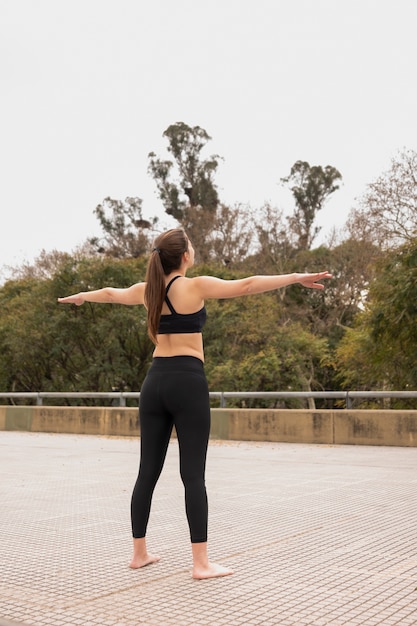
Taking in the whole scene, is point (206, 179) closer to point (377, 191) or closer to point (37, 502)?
point (377, 191)

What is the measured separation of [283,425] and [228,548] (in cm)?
805

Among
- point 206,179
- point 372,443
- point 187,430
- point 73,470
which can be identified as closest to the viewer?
point 187,430

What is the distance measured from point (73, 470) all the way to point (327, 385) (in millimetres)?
25824

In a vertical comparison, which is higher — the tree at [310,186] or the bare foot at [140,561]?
the tree at [310,186]

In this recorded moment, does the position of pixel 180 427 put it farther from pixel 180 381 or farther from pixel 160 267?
pixel 160 267

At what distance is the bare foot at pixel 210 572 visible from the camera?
4.12m

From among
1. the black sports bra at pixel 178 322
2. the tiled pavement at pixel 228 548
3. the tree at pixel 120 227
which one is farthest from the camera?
the tree at pixel 120 227

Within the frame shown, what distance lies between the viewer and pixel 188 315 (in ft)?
14.3

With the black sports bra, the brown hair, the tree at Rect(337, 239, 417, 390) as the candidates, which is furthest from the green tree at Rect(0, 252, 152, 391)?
the black sports bra

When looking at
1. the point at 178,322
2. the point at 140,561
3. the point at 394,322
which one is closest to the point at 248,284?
the point at 178,322

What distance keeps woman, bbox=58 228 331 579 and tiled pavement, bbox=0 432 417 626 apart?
30 cm

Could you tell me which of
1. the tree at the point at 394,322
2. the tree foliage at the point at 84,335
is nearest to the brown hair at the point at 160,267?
the tree at the point at 394,322

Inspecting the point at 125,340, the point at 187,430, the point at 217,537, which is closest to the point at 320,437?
the point at 217,537

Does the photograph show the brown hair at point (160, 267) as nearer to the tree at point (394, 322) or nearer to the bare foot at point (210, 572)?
the bare foot at point (210, 572)
